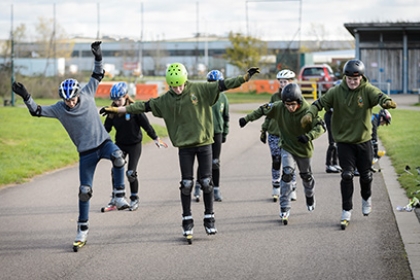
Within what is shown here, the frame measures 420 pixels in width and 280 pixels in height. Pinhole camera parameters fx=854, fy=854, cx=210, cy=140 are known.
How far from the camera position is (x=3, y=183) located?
13.9 meters

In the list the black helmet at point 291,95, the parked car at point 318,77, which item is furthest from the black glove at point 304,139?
the parked car at point 318,77

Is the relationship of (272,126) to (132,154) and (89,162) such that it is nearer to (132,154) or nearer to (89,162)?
(132,154)

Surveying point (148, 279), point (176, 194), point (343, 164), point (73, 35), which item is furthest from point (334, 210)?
point (73, 35)

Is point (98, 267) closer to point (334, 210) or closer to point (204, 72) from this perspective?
point (334, 210)

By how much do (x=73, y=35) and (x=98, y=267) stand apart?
67407 mm

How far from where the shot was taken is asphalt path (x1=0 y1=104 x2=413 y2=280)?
25.1ft

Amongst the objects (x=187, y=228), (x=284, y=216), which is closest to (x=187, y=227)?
(x=187, y=228)

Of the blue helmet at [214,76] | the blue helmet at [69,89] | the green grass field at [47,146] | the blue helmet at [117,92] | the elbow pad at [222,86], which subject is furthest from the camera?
the green grass field at [47,146]

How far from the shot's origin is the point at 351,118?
9.73 meters

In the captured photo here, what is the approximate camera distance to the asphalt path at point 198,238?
7652mm

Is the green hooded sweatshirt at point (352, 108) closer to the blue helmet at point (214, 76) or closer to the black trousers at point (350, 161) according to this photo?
the black trousers at point (350, 161)

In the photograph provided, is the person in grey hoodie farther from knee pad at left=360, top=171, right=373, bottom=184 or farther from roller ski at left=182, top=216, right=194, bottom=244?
knee pad at left=360, top=171, right=373, bottom=184

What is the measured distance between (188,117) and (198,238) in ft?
4.33

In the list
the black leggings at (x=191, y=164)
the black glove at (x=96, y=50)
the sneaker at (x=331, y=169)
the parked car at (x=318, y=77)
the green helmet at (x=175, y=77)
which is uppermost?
the parked car at (x=318, y=77)
